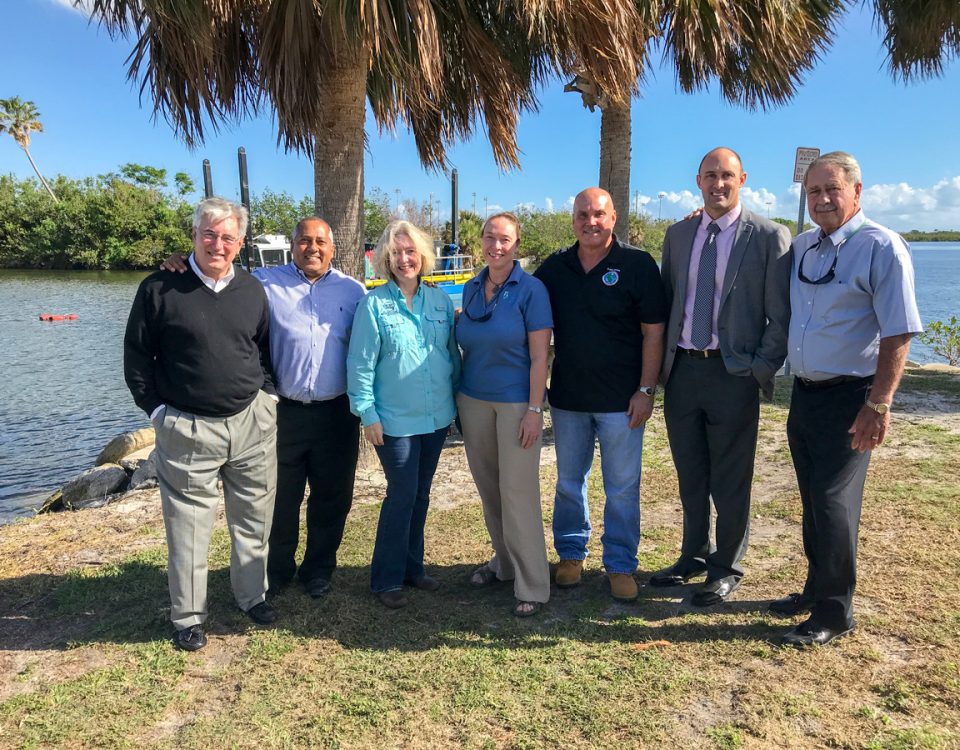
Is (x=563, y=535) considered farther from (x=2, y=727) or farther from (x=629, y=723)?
(x=2, y=727)

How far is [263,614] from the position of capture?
11.6 ft

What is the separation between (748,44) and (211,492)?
23.6 ft

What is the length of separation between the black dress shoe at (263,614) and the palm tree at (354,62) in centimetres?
288

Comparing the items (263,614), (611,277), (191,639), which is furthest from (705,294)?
(191,639)

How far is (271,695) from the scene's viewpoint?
2898 millimetres

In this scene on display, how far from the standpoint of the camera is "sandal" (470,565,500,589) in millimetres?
3928

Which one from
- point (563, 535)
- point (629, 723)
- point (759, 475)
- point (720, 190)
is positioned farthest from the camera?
point (759, 475)

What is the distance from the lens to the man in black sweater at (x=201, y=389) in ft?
10.4

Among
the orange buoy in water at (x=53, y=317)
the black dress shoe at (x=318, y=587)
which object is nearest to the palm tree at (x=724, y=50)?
the black dress shoe at (x=318, y=587)

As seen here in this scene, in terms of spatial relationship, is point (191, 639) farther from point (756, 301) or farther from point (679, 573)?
point (756, 301)

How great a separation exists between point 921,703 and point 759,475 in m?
3.12

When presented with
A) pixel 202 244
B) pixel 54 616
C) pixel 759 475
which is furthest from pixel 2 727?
pixel 759 475

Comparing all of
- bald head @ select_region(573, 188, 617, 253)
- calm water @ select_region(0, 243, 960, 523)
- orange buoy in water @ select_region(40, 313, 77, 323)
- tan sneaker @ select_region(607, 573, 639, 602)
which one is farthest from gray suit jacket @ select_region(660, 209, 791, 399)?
orange buoy in water @ select_region(40, 313, 77, 323)

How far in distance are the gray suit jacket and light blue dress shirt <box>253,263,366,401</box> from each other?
6.27ft
